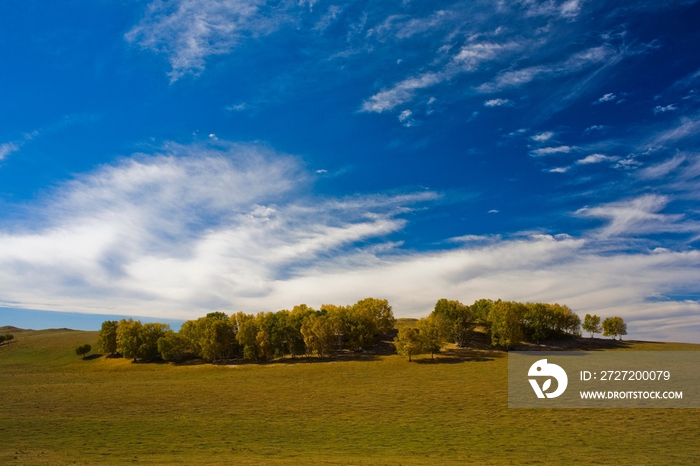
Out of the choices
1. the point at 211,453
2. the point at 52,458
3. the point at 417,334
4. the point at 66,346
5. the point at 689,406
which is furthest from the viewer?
the point at 66,346

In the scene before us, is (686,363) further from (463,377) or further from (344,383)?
(344,383)

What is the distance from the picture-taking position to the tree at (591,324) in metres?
153

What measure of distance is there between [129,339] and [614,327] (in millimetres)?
179837

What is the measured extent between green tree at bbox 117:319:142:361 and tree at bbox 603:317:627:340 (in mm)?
173968

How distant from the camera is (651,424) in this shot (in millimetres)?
47312

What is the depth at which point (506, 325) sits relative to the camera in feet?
404

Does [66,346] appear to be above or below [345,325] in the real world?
below

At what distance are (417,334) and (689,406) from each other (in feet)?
204

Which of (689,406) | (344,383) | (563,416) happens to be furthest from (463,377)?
(689,406)

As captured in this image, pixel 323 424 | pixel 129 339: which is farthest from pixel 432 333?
pixel 129 339

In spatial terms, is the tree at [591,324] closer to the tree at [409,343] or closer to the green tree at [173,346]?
the tree at [409,343]

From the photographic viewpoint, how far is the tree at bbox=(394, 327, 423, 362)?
10688 cm

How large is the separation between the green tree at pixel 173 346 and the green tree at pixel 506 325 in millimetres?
100144

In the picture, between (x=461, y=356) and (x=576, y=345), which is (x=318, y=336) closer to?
(x=461, y=356)
